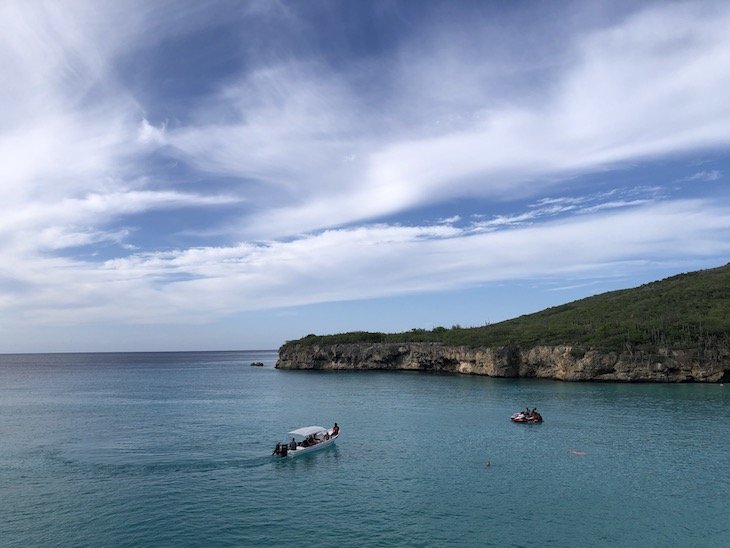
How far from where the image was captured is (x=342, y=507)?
31453 mm

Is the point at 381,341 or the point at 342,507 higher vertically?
the point at 381,341

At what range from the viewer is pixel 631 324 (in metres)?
111

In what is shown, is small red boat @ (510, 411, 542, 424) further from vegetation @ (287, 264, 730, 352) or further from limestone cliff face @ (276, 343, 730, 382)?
vegetation @ (287, 264, 730, 352)

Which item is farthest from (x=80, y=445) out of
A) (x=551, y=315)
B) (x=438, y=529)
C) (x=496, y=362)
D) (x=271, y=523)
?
(x=551, y=315)

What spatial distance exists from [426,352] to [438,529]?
11466 cm

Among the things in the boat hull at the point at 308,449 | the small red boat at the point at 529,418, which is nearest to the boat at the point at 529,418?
the small red boat at the point at 529,418

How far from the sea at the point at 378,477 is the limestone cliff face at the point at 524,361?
2315 cm

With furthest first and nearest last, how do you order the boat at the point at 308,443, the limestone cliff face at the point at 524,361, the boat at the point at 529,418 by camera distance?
the limestone cliff face at the point at 524,361
the boat at the point at 529,418
the boat at the point at 308,443

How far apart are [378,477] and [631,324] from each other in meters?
91.5

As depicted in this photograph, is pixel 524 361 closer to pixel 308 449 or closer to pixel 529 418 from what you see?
pixel 529 418

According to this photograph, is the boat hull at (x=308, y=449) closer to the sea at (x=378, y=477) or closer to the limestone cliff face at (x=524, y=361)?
the sea at (x=378, y=477)

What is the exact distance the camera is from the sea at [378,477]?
27.7m

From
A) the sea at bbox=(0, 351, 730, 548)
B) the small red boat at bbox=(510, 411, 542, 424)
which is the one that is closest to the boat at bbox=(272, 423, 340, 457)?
the sea at bbox=(0, 351, 730, 548)

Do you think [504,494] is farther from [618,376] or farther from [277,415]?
[618,376]
